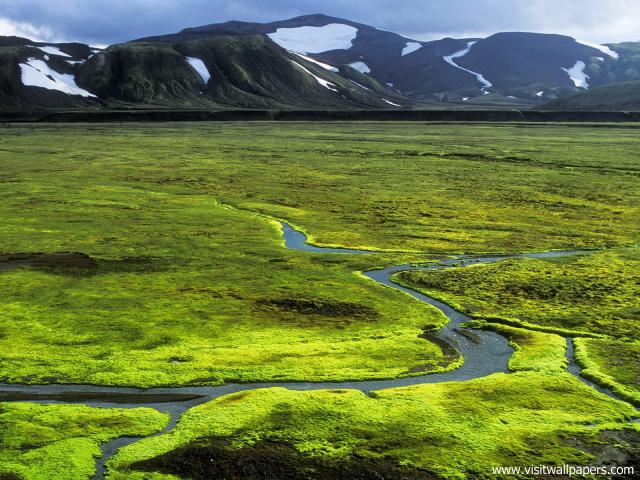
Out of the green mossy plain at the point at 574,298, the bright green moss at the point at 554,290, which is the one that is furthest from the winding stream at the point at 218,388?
the bright green moss at the point at 554,290

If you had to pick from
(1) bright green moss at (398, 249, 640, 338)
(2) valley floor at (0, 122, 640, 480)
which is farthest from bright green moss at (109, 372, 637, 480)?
(1) bright green moss at (398, 249, 640, 338)

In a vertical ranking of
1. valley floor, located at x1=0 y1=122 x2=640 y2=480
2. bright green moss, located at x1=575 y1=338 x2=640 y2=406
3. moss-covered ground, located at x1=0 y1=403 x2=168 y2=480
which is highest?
bright green moss, located at x1=575 y1=338 x2=640 y2=406

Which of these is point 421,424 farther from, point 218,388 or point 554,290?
point 554,290

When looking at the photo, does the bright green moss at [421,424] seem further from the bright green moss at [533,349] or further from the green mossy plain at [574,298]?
the green mossy plain at [574,298]

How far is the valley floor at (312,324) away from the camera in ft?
60.3

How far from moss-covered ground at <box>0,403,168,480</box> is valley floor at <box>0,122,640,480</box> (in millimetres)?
66

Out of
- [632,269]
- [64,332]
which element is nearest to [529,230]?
[632,269]

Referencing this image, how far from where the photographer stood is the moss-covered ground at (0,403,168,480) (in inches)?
669

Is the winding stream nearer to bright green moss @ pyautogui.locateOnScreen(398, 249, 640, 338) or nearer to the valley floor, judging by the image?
the valley floor

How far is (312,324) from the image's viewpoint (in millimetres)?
28953

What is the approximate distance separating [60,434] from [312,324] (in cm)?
1235

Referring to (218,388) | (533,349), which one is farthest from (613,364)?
(218,388)

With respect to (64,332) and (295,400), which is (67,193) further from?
(295,400)

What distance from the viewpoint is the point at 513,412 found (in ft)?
67.5
